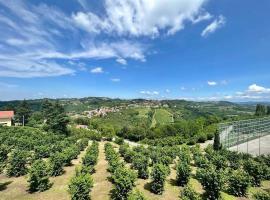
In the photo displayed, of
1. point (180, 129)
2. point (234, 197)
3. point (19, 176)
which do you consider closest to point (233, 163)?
point (234, 197)

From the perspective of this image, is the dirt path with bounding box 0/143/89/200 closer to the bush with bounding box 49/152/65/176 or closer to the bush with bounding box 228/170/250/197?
the bush with bounding box 49/152/65/176

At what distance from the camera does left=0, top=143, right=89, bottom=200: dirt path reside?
19484 millimetres

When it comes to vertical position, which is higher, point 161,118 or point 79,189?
point 79,189

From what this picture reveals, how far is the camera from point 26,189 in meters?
21.3

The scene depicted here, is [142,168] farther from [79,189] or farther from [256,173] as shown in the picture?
[256,173]

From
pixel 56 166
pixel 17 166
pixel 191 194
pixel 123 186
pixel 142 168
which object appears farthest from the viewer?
pixel 17 166

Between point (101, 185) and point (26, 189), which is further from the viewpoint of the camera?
point (101, 185)

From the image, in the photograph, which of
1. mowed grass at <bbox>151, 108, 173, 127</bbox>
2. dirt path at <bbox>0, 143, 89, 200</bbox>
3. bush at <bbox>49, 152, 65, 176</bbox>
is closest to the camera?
dirt path at <bbox>0, 143, 89, 200</bbox>

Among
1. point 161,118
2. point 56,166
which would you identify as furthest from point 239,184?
point 161,118

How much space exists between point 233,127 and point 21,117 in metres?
75.7

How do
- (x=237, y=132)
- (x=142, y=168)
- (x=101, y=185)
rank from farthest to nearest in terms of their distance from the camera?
1. (x=237, y=132)
2. (x=142, y=168)
3. (x=101, y=185)

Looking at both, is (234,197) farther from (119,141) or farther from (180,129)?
(180,129)

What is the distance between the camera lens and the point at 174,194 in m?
20.5

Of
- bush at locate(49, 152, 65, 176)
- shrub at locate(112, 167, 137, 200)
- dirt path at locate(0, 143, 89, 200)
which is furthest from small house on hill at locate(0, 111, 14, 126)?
shrub at locate(112, 167, 137, 200)
